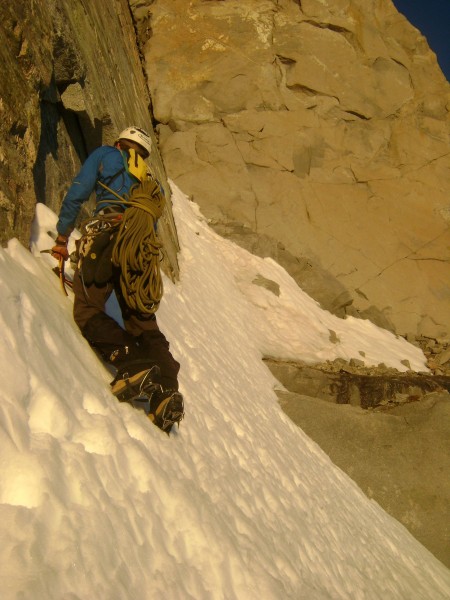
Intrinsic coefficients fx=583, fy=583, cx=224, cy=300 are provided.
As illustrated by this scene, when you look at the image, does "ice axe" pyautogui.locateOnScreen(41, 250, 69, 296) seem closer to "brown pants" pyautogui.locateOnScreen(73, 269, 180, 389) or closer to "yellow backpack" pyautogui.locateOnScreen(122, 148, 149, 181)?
"brown pants" pyautogui.locateOnScreen(73, 269, 180, 389)

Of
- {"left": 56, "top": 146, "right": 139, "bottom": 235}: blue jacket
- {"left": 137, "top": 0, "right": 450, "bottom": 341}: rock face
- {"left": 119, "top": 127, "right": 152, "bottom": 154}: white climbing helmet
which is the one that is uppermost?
{"left": 119, "top": 127, "right": 152, "bottom": 154}: white climbing helmet

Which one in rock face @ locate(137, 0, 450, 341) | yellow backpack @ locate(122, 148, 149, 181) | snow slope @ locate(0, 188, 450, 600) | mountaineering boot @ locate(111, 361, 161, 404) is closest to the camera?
snow slope @ locate(0, 188, 450, 600)

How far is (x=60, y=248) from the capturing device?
496 cm

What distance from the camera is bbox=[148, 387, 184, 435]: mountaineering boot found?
4.32 metres

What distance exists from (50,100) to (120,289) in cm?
252

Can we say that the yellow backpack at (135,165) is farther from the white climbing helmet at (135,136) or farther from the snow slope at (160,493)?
the snow slope at (160,493)

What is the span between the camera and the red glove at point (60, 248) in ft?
16.2

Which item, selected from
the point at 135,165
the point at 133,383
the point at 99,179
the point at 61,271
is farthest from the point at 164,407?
the point at 135,165

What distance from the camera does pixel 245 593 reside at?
3588 mm

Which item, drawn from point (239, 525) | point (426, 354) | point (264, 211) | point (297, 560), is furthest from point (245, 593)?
point (264, 211)

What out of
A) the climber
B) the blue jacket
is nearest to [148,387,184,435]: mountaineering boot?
the climber

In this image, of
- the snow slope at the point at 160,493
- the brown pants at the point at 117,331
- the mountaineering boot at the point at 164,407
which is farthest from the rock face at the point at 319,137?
the mountaineering boot at the point at 164,407

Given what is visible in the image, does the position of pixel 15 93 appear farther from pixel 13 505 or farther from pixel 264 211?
pixel 264 211

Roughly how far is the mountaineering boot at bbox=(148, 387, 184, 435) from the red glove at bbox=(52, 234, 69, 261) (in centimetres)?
151
